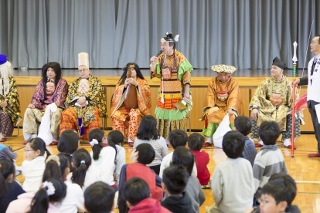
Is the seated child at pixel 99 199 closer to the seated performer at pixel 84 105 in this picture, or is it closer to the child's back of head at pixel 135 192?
the child's back of head at pixel 135 192

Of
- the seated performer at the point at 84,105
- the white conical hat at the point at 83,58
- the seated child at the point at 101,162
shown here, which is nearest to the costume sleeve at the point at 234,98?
the seated performer at the point at 84,105

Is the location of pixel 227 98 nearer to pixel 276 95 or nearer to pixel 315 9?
pixel 276 95

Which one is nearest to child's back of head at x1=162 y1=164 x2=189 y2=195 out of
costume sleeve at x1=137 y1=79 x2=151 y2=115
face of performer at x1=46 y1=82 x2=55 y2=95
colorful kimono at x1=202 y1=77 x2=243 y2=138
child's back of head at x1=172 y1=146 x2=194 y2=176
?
child's back of head at x1=172 y1=146 x2=194 y2=176

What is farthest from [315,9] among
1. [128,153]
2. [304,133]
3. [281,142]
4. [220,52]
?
[128,153]

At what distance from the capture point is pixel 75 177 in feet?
15.7

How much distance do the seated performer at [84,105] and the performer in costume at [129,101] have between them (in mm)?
214

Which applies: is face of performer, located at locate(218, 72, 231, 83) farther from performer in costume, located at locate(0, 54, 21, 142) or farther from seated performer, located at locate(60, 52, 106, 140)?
performer in costume, located at locate(0, 54, 21, 142)

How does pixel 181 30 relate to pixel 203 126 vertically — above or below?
above

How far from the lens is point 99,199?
10.7ft

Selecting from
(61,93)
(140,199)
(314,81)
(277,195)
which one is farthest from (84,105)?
(277,195)

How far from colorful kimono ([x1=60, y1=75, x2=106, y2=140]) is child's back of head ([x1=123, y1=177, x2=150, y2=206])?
4.59 metres

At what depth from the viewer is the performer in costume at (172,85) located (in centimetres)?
775

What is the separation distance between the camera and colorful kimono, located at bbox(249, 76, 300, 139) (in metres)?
7.75

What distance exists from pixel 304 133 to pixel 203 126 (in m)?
1.43
